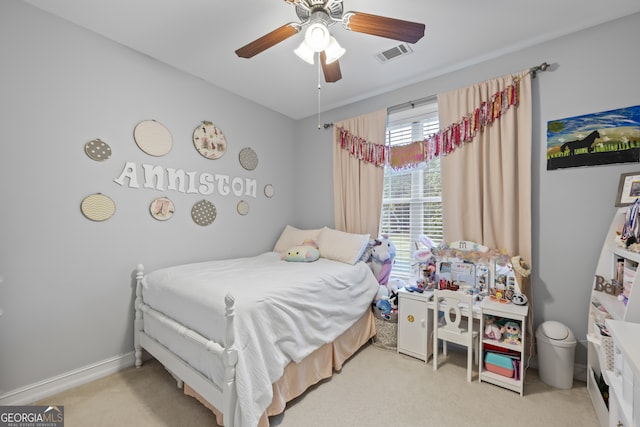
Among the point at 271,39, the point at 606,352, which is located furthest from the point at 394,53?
the point at 606,352

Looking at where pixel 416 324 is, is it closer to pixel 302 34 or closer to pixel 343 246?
pixel 343 246

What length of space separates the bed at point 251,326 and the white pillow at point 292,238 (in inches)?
22.5

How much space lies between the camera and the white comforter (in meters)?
1.40

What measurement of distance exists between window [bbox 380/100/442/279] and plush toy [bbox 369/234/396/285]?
7.3 inches

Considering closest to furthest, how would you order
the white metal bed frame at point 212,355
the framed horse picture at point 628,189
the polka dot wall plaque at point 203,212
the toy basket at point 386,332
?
the white metal bed frame at point 212,355 → the framed horse picture at point 628,189 → the toy basket at point 386,332 → the polka dot wall plaque at point 203,212

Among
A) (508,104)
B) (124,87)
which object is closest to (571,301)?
(508,104)

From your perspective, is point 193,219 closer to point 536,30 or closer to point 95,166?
point 95,166

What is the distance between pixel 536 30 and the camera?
6.43 feet

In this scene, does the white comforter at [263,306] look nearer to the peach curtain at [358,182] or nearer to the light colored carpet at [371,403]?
the light colored carpet at [371,403]

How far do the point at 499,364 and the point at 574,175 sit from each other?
58.8 inches

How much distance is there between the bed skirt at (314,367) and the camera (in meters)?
1.57

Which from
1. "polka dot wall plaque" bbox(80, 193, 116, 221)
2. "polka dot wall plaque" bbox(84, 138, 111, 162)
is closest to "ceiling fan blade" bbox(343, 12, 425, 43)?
"polka dot wall plaque" bbox(84, 138, 111, 162)

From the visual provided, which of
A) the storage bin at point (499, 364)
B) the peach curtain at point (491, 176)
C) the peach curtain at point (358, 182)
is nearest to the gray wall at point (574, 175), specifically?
the peach curtain at point (491, 176)

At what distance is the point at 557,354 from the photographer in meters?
1.84
